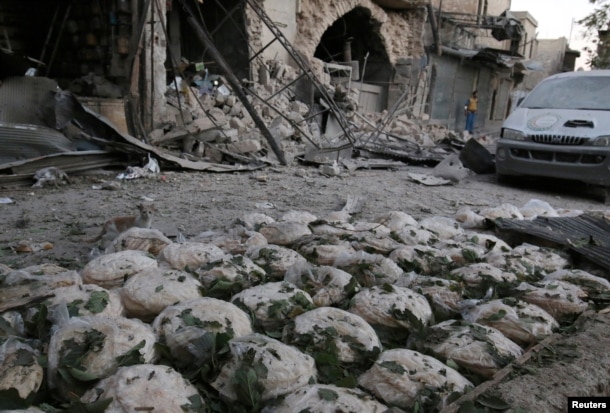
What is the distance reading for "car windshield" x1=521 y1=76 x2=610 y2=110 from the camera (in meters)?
7.05

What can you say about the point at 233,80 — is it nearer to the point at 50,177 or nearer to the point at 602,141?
the point at 50,177

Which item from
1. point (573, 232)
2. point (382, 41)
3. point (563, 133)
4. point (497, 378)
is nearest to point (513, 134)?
point (563, 133)

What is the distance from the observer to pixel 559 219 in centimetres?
412

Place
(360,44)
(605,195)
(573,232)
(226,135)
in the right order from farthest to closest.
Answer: (360,44)
(226,135)
(605,195)
(573,232)

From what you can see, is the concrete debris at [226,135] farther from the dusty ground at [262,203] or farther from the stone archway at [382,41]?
the stone archway at [382,41]

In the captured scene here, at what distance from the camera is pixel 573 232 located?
377cm

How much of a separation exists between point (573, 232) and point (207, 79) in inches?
349

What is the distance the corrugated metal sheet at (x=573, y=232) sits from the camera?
329cm

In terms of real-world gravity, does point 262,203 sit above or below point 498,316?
below

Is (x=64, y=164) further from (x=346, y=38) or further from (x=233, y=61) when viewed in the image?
(x=346, y=38)

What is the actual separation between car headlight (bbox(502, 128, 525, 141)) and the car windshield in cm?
61

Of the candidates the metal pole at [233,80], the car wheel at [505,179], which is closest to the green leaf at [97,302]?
the metal pole at [233,80]

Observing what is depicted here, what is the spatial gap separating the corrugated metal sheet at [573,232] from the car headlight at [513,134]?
3271 millimetres

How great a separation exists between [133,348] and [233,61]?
11186 millimetres
